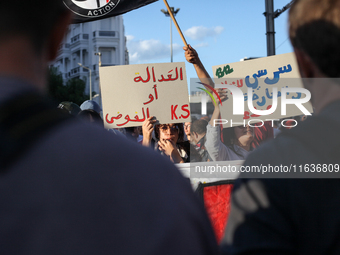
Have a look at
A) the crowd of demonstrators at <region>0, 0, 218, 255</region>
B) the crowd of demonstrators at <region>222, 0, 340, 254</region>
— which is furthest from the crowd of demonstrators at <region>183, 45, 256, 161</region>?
the crowd of demonstrators at <region>0, 0, 218, 255</region>

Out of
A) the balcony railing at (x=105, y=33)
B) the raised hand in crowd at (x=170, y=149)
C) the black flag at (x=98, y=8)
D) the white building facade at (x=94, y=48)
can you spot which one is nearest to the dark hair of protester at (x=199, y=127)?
the raised hand in crowd at (x=170, y=149)

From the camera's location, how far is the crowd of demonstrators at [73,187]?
0.46 meters

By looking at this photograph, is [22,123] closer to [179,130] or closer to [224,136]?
[224,136]

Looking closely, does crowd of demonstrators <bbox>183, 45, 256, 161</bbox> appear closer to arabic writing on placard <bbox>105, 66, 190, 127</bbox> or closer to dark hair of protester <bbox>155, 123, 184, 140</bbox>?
arabic writing on placard <bbox>105, 66, 190, 127</bbox>

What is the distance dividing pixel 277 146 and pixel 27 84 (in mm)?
572

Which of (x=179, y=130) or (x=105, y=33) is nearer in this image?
(x=179, y=130)

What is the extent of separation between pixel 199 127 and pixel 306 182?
2.63m

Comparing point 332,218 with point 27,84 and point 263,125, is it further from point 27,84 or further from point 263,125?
point 263,125

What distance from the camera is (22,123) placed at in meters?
0.48

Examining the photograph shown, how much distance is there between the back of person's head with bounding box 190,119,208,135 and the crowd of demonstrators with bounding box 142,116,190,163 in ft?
0.48

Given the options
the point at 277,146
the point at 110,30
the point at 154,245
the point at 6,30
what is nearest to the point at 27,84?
the point at 6,30

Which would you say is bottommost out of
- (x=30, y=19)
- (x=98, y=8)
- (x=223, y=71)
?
(x=30, y=19)

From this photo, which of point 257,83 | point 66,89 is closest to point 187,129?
point 257,83

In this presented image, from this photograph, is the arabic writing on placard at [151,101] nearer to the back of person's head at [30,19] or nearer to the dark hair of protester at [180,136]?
the dark hair of protester at [180,136]
